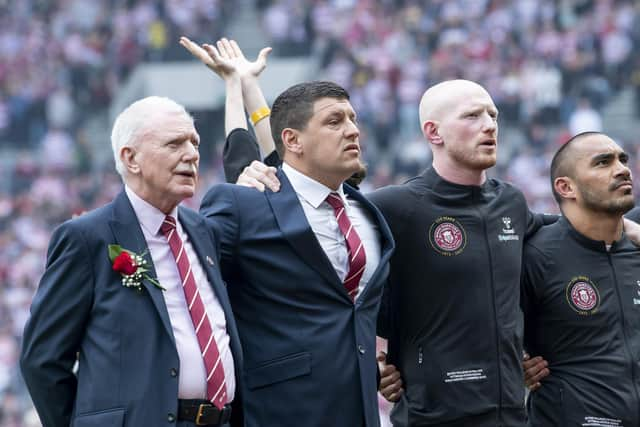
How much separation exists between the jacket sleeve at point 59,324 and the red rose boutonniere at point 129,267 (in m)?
0.10

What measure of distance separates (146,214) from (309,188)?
2.63ft

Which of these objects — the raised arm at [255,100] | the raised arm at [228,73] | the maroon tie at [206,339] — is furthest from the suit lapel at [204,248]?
the raised arm at [255,100]

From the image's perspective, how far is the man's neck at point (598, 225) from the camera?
627 cm

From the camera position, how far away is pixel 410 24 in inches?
930

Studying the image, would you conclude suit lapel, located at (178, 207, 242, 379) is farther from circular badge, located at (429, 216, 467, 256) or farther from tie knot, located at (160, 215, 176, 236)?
circular badge, located at (429, 216, 467, 256)

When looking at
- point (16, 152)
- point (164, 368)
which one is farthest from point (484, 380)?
point (16, 152)

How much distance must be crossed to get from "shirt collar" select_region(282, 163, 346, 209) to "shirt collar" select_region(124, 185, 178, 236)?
29.0 inches

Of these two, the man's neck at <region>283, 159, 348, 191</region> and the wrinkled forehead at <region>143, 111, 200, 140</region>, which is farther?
the man's neck at <region>283, 159, 348, 191</region>

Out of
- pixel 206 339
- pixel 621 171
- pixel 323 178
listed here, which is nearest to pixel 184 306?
pixel 206 339

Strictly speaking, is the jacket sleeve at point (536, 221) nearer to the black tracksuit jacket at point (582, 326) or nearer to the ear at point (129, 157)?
the black tracksuit jacket at point (582, 326)

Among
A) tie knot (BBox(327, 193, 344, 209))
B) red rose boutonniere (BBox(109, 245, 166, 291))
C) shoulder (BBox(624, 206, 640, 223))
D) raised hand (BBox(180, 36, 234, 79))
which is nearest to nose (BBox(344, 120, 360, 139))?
tie knot (BBox(327, 193, 344, 209))

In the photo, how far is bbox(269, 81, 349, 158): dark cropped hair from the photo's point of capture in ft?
18.4

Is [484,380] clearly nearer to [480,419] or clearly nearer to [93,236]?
[480,419]

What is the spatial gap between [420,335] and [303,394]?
0.74 metres
